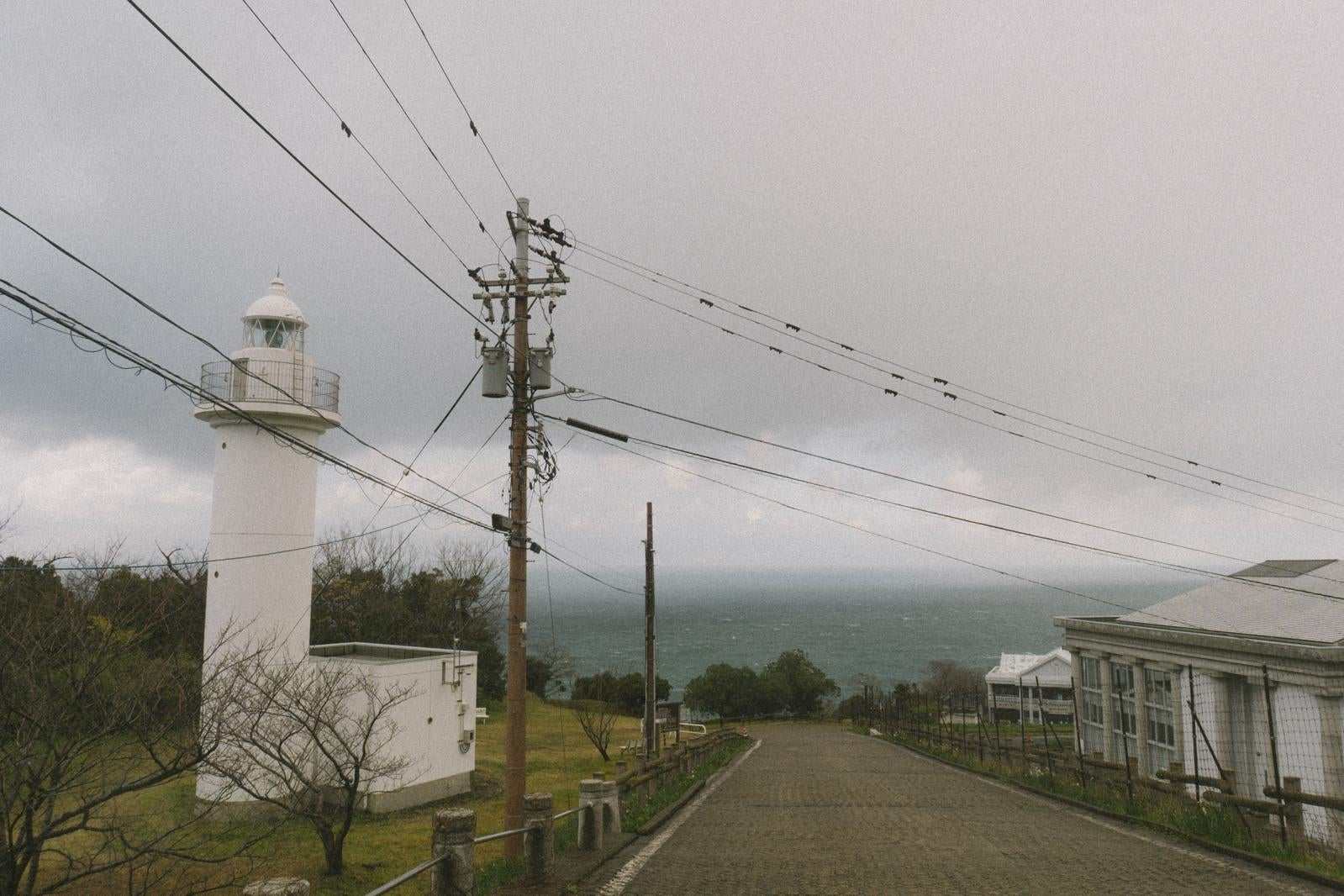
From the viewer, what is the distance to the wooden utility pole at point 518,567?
11.5 meters

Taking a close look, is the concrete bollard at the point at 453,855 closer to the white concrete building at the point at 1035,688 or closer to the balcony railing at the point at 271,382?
the balcony railing at the point at 271,382

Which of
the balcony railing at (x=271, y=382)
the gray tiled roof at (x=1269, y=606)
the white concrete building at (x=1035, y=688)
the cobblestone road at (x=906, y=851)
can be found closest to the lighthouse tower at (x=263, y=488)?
the balcony railing at (x=271, y=382)

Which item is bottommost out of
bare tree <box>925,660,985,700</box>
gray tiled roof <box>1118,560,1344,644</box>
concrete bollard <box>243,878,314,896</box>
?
bare tree <box>925,660,985,700</box>

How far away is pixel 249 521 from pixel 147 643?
18521 millimetres

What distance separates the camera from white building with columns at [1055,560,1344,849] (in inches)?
686

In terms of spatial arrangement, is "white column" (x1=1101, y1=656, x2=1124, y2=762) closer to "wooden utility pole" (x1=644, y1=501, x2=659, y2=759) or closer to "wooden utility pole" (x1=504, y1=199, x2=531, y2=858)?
"wooden utility pole" (x1=644, y1=501, x2=659, y2=759)

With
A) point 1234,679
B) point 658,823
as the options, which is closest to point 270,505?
point 658,823

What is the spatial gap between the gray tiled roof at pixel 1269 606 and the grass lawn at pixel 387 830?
18333 millimetres

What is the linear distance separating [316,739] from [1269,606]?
80.5ft

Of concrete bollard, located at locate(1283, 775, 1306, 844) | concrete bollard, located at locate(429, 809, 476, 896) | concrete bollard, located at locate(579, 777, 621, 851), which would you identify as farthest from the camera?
concrete bollard, located at locate(579, 777, 621, 851)

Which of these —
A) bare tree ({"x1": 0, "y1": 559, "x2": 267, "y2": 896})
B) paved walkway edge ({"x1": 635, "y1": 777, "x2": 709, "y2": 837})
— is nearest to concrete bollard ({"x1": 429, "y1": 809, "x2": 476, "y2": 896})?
bare tree ({"x1": 0, "y1": 559, "x2": 267, "y2": 896})

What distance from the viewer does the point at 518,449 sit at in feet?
41.3

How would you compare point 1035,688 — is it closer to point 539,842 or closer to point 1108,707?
point 1108,707

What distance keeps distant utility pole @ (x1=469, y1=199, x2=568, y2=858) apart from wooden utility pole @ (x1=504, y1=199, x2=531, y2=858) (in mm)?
12
